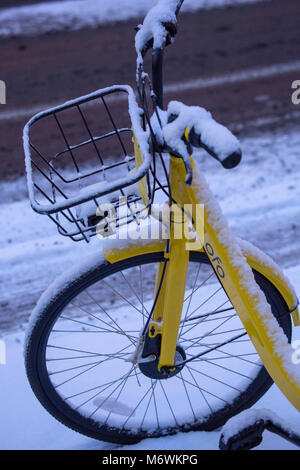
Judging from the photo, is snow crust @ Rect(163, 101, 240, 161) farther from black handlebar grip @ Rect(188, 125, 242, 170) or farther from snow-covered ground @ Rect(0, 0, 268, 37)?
snow-covered ground @ Rect(0, 0, 268, 37)

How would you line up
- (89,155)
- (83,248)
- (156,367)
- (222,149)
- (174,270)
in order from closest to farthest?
1. (222,149)
2. (174,270)
3. (156,367)
4. (83,248)
5. (89,155)

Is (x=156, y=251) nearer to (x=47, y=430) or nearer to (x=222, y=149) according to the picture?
(x=222, y=149)

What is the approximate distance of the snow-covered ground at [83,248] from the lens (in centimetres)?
193

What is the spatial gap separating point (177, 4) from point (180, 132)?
1.08 ft

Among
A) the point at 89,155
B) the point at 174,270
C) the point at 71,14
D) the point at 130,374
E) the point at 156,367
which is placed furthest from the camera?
the point at 71,14

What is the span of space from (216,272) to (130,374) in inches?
38.3

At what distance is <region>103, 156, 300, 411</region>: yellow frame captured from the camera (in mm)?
1301

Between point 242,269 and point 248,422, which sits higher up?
point 242,269

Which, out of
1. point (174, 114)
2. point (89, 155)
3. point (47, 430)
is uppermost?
point (89, 155)

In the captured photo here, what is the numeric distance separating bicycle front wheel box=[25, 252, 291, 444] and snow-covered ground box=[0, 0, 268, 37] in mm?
4203

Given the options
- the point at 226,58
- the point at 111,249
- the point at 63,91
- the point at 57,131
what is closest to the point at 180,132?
the point at 111,249

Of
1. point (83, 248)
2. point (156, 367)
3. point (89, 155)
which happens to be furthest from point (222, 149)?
point (89, 155)

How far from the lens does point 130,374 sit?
2156 mm

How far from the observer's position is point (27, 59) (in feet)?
16.7
